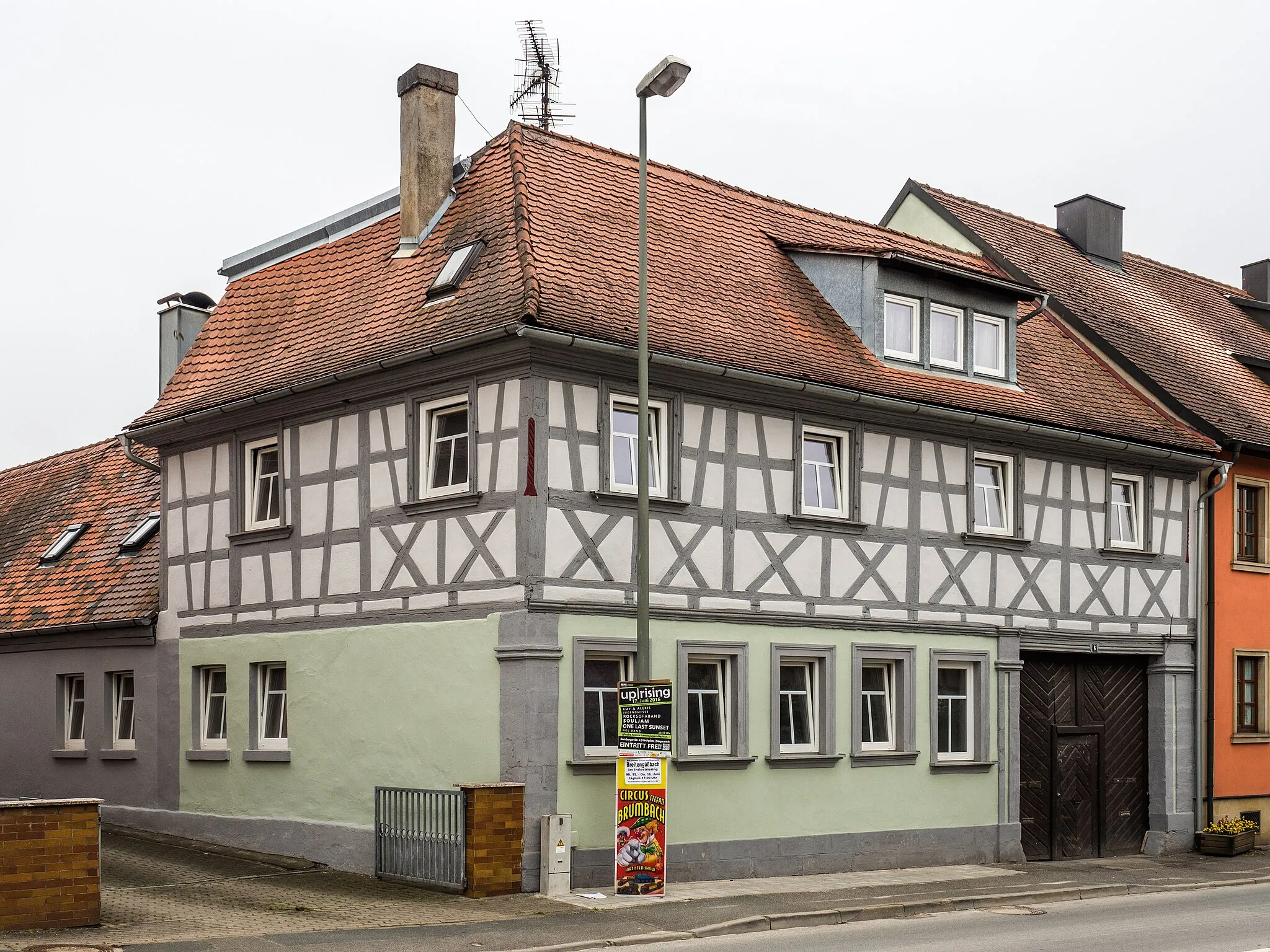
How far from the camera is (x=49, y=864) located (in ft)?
45.3

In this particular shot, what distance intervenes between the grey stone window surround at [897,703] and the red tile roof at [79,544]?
1008cm

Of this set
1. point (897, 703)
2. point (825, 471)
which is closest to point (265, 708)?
point (825, 471)

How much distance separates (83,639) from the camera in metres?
24.8

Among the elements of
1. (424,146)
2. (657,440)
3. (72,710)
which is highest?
(424,146)

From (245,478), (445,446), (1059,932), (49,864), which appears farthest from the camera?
(245,478)

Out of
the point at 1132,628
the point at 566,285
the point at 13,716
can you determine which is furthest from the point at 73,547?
the point at 1132,628

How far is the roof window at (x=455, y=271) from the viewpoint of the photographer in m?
18.7

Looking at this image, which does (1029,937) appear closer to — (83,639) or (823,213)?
(823,213)

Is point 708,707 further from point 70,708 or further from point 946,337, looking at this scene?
point 70,708

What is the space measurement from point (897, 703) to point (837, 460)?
326 centimetres

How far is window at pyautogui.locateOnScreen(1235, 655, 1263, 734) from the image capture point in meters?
25.9

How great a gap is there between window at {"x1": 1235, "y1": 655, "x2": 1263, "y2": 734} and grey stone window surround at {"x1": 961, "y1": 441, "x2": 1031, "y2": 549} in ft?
19.1

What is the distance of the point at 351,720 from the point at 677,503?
4.69 m

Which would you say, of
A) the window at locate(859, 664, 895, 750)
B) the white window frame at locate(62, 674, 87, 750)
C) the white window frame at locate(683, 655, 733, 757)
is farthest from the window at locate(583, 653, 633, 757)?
the white window frame at locate(62, 674, 87, 750)
